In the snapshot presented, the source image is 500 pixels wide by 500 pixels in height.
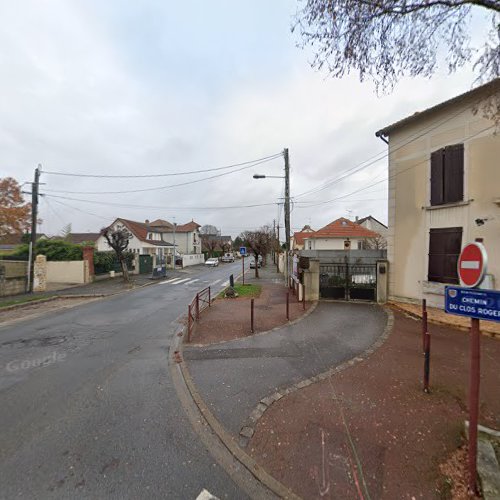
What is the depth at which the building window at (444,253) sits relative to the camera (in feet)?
27.1

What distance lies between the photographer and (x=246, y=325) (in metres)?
7.50

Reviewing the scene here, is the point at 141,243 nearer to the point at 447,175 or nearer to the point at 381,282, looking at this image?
the point at 381,282

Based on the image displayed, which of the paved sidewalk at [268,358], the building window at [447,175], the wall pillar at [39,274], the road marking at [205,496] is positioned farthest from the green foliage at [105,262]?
the building window at [447,175]

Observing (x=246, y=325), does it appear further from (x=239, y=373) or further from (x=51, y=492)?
(x=51, y=492)

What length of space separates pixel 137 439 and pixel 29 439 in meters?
1.38

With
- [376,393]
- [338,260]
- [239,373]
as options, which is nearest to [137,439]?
[239,373]

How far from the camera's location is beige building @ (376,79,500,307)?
771 cm

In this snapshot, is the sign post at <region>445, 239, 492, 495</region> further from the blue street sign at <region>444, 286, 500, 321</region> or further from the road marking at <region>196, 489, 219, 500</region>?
the road marking at <region>196, 489, 219, 500</region>

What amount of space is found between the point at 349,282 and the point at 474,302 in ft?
27.4

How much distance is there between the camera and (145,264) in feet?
79.5

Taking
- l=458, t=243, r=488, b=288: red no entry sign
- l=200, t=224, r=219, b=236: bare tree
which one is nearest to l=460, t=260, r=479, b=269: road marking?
l=458, t=243, r=488, b=288: red no entry sign

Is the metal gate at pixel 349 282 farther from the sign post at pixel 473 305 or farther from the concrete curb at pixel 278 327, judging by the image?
the sign post at pixel 473 305

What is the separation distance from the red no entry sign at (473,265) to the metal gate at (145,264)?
24994mm

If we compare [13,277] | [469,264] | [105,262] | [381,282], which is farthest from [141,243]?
[469,264]
